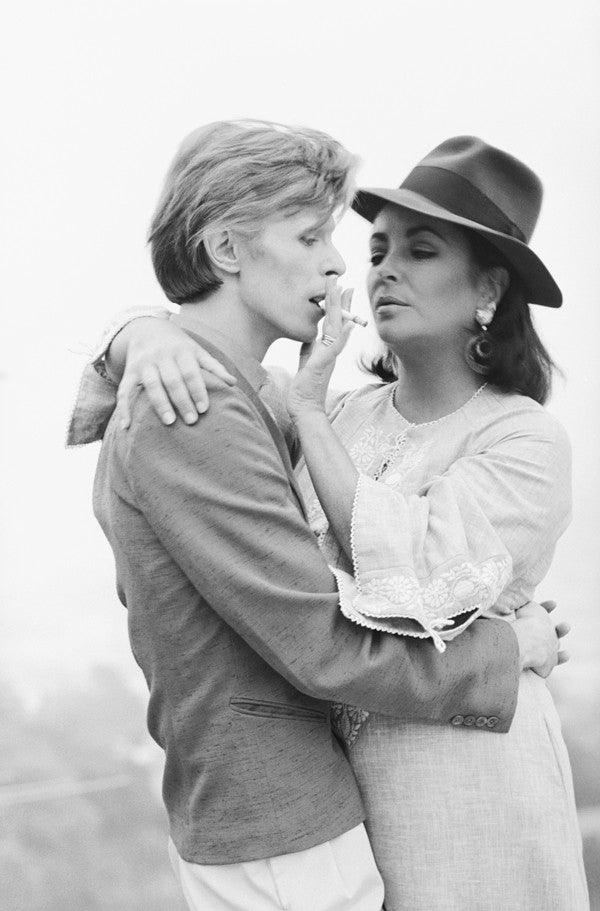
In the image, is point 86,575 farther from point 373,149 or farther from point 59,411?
point 373,149

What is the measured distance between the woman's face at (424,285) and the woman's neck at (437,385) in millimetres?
25

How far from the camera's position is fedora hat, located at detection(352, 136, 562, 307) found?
1.58 m

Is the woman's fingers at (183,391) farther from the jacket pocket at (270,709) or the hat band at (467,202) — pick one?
the hat band at (467,202)

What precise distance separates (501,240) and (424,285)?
127 mm

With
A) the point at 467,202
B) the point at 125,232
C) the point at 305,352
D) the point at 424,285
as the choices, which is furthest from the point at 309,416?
the point at 125,232

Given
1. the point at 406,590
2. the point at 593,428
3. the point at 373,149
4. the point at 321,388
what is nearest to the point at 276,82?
the point at 373,149

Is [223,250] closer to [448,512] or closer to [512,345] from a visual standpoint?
[448,512]

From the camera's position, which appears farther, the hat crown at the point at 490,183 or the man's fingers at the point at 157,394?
the hat crown at the point at 490,183

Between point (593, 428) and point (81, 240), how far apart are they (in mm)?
1386

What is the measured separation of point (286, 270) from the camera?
1.32 m

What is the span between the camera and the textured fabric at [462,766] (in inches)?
49.5

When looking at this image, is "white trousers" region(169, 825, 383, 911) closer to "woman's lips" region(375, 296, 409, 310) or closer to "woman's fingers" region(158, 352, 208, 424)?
"woman's fingers" region(158, 352, 208, 424)

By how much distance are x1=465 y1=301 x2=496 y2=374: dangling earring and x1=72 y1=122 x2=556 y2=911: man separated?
1.07ft

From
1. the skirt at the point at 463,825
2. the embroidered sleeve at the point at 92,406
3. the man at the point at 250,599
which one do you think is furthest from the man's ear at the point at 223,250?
the skirt at the point at 463,825
